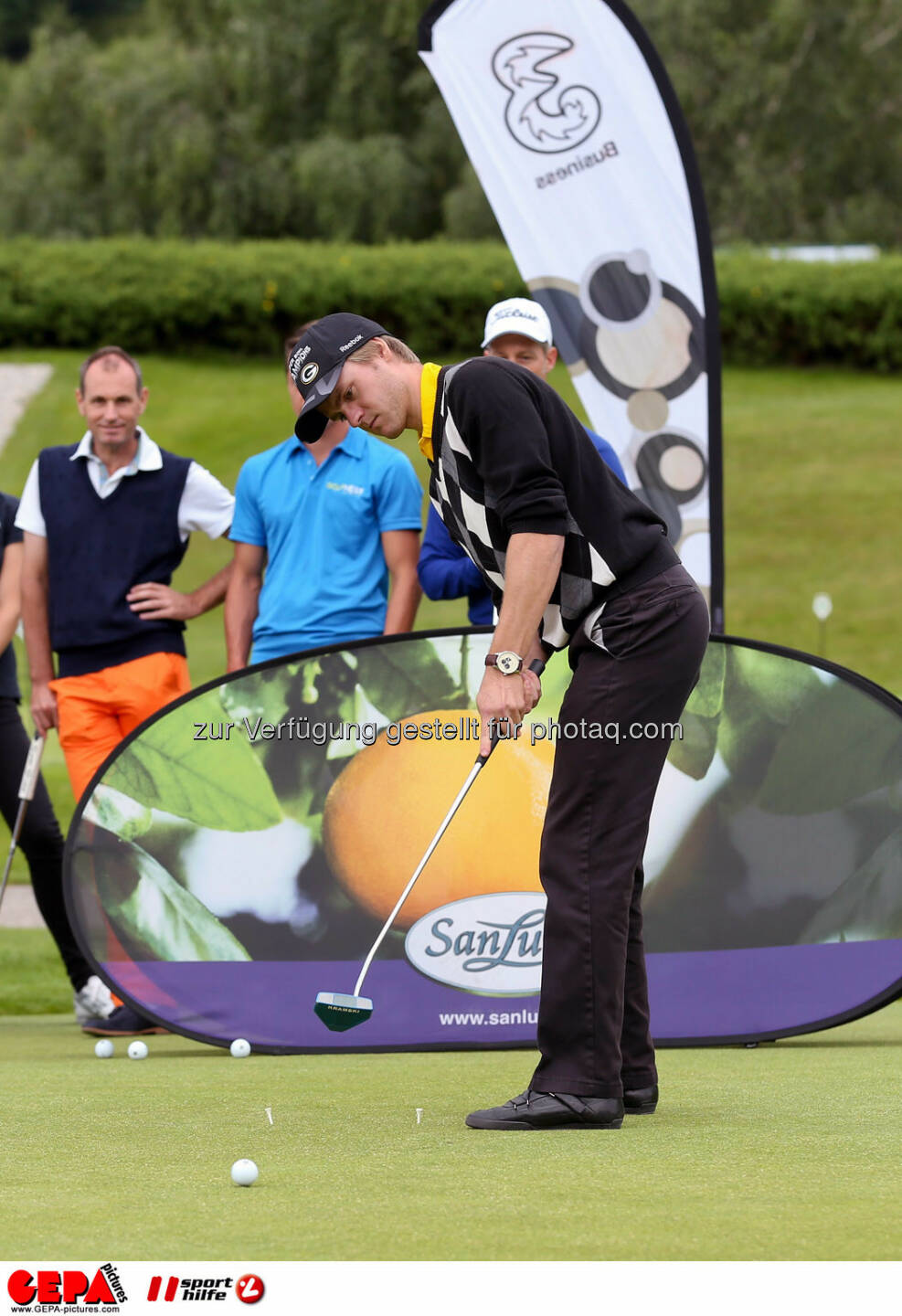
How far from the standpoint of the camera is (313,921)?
15.4ft

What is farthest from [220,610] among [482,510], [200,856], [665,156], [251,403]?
[482,510]

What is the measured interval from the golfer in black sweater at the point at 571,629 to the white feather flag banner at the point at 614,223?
9.40 feet

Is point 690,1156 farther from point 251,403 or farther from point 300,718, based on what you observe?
point 251,403

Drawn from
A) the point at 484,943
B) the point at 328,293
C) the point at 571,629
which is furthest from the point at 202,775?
the point at 328,293

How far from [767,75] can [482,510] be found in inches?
1163

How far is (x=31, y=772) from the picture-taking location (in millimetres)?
5320

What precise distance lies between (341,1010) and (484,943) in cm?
78

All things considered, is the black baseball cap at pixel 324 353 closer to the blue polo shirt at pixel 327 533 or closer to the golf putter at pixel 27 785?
the blue polo shirt at pixel 327 533

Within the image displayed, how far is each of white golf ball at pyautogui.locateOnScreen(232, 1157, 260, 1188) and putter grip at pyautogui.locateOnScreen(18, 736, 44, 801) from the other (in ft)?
9.46

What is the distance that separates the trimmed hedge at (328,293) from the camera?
22344 mm

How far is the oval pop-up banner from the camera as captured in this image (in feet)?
15.3

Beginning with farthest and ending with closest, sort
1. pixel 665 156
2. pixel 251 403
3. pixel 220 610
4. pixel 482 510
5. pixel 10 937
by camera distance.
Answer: pixel 251 403, pixel 220 610, pixel 10 937, pixel 665 156, pixel 482 510

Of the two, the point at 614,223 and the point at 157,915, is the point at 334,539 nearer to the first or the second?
the point at 157,915
